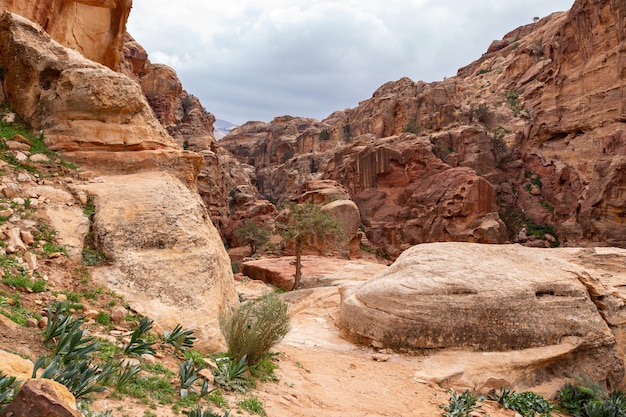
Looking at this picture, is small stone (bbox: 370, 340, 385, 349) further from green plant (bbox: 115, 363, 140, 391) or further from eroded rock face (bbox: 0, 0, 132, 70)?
eroded rock face (bbox: 0, 0, 132, 70)

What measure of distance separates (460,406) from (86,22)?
57.0ft

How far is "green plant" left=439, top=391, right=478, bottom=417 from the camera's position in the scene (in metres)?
6.75

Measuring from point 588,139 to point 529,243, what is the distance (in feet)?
41.0

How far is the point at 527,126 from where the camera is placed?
46406 mm

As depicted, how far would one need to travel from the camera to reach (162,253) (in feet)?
23.3

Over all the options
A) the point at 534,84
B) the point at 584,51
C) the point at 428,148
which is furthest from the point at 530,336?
the point at 534,84

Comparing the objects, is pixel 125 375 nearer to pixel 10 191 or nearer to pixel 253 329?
pixel 253 329

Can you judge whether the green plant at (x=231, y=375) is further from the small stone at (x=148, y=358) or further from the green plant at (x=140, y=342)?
the green plant at (x=140, y=342)

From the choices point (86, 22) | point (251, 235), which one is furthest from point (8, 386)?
point (251, 235)

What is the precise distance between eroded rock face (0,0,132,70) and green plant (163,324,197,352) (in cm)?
1213

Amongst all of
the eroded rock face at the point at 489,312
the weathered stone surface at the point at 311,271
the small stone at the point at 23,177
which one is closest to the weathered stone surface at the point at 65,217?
the small stone at the point at 23,177

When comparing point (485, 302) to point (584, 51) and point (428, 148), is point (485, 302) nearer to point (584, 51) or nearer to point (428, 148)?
point (428, 148)

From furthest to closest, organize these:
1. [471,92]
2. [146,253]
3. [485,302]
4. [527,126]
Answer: [471,92] → [527,126] → [485,302] → [146,253]

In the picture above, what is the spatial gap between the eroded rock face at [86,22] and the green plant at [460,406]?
1565cm
